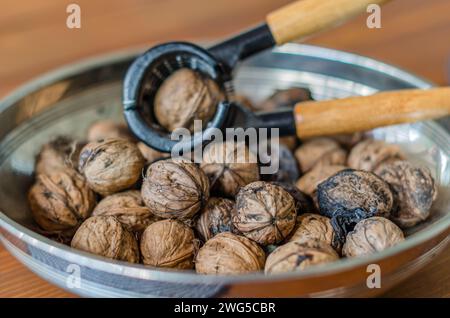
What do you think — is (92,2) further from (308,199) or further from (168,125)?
(308,199)

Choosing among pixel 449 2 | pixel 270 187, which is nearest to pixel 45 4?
pixel 449 2

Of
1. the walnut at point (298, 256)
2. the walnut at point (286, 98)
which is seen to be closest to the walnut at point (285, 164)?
the walnut at point (286, 98)

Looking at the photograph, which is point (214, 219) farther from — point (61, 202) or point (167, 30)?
point (167, 30)

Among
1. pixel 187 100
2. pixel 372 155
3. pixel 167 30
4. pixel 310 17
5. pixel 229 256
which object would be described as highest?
pixel 167 30

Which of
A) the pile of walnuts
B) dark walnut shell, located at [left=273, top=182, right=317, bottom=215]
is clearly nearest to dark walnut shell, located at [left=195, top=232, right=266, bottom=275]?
the pile of walnuts

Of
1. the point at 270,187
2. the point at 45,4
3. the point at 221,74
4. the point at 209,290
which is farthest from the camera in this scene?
the point at 45,4

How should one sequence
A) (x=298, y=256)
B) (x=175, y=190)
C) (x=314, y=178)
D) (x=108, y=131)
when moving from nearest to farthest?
1. (x=298, y=256)
2. (x=175, y=190)
3. (x=314, y=178)
4. (x=108, y=131)

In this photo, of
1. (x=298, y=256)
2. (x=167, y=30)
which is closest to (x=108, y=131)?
(x=298, y=256)
